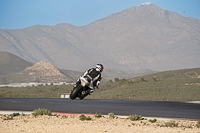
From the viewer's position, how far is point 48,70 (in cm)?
15275

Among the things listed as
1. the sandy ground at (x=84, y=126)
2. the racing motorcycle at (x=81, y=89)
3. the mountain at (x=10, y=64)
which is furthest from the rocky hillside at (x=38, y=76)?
the sandy ground at (x=84, y=126)

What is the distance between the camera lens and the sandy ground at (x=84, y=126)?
13.1 meters

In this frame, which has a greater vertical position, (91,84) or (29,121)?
(91,84)

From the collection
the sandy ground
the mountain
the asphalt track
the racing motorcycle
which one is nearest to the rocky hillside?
the mountain

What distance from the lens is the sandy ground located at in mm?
13102

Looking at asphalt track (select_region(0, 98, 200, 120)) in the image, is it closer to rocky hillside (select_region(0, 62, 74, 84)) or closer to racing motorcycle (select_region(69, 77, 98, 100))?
racing motorcycle (select_region(69, 77, 98, 100))

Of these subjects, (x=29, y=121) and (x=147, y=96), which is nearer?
(x=29, y=121)

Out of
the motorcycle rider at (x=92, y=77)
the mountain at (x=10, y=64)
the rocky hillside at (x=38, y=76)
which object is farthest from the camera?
the mountain at (x=10, y=64)

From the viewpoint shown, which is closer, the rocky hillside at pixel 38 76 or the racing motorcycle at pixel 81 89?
the racing motorcycle at pixel 81 89

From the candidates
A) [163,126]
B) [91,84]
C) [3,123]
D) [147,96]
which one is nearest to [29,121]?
[3,123]

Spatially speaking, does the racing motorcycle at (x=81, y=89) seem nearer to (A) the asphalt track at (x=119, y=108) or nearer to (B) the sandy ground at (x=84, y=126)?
(B) the sandy ground at (x=84, y=126)

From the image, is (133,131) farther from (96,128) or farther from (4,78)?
(4,78)

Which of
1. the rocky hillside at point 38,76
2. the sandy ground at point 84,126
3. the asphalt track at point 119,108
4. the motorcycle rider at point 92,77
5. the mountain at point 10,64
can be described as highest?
the mountain at point 10,64

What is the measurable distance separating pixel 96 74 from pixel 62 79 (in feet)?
439
